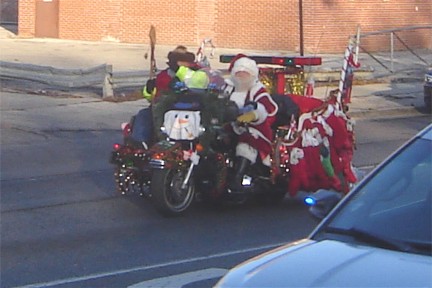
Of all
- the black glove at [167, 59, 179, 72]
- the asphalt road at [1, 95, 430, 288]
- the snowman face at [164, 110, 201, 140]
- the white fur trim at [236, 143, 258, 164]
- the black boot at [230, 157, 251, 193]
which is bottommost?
the asphalt road at [1, 95, 430, 288]

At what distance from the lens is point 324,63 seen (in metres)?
30.3

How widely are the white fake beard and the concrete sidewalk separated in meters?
8.34

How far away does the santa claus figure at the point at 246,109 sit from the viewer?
35.3ft

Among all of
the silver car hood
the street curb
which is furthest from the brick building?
the silver car hood

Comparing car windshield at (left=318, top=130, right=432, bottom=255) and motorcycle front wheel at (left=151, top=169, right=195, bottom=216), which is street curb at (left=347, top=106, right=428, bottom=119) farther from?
car windshield at (left=318, top=130, right=432, bottom=255)

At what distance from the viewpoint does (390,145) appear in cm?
1642

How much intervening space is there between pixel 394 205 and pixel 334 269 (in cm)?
88

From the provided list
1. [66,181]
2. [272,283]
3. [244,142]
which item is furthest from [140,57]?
[272,283]

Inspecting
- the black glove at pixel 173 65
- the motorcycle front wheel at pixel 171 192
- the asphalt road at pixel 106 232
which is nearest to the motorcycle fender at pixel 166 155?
the motorcycle front wheel at pixel 171 192

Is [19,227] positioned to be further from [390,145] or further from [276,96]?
[390,145]

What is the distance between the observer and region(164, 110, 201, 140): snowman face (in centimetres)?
1056

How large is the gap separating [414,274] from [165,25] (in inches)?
1337

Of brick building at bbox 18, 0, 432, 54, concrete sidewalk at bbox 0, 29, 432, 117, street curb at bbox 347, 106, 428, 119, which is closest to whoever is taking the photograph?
street curb at bbox 347, 106, 428, 119

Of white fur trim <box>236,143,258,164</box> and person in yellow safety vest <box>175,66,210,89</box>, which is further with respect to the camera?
person in yellow safety vest <box>175,66,210,89</box>
